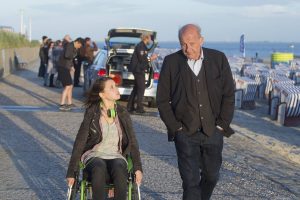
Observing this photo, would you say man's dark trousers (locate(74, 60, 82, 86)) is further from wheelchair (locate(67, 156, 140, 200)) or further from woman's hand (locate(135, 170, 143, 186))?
woman's hand (locate(135, 170, 143, 186))

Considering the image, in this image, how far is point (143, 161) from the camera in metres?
8.50

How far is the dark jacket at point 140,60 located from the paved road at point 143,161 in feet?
3.39

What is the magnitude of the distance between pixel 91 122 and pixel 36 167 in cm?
271

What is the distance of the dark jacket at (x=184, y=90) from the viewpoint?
5.35 metres

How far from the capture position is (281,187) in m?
7.27

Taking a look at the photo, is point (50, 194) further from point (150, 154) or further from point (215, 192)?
point (150, 154)

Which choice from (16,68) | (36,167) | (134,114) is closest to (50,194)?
(36,167)

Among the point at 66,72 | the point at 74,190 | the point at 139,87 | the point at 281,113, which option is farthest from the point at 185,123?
the point at 281,113

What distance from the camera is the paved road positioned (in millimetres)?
6848

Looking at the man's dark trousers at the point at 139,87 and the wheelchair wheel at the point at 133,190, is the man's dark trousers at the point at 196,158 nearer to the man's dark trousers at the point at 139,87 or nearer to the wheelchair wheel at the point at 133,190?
the wheelchair wheel at the point at 133,190

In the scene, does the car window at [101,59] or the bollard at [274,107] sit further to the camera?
the bollard at [274,107]

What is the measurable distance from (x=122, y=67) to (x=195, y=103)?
1038 centimetres

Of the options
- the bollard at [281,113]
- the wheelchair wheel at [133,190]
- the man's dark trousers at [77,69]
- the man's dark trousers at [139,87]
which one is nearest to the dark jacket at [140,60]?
the man's dark trousers at [139,87]

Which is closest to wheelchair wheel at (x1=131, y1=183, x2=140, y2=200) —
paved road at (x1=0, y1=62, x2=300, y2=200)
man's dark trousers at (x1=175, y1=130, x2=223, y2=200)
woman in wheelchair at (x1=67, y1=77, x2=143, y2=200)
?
woman in wheelchair at (x1=67, y1=77, x2=143, y2=200)
